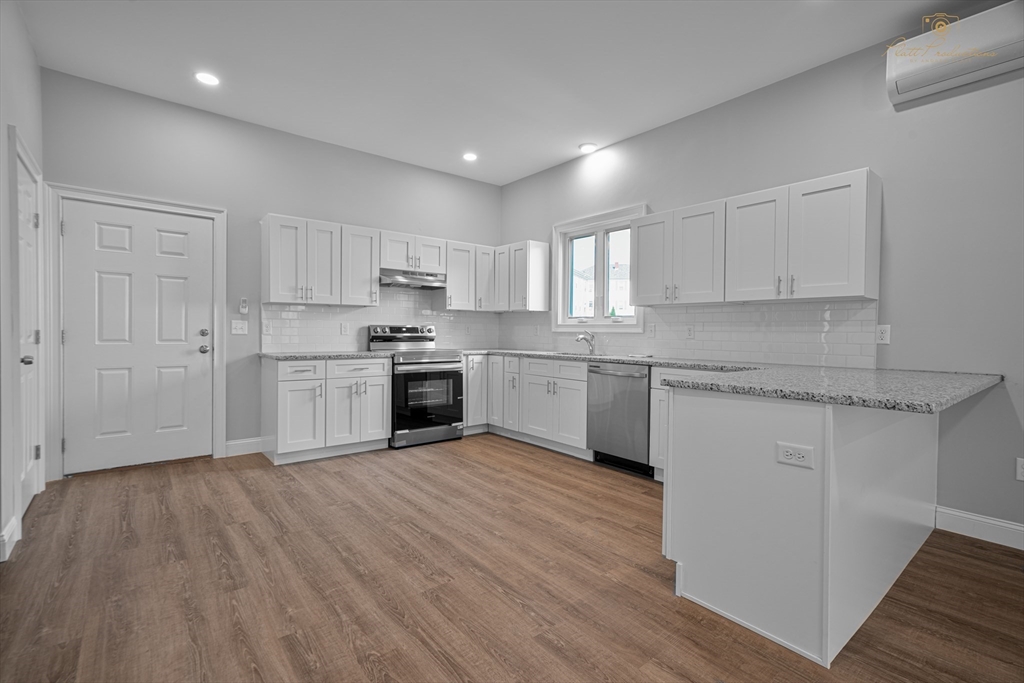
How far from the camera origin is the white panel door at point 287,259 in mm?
4309

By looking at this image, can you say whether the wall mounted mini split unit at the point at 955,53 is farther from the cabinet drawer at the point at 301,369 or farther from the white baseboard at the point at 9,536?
the white baseboard at the point at 9,536

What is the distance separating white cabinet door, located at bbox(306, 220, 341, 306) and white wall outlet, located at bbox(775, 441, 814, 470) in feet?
13.0

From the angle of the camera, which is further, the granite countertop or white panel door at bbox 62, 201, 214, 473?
white panel door at bbox 62, 201, 214, 473

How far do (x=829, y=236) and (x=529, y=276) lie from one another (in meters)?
2.93

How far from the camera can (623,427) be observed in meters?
3.97

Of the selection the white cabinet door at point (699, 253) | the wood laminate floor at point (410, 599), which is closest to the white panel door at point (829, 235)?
the white cabinet door at point (699, 253)

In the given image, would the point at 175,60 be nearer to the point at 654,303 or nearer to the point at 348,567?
the point at 348,567

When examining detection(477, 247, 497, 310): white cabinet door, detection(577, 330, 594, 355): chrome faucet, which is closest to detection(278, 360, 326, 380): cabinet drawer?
detection(477, 247, 497, 310): white cabinet door

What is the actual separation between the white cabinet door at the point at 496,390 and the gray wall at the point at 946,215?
2.87 metres

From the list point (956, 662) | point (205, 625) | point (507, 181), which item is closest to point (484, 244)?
point (507, 181)

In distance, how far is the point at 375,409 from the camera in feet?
15.0

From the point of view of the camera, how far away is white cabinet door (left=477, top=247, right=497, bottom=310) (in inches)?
224

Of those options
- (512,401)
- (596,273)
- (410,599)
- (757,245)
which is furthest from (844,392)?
(512,401)

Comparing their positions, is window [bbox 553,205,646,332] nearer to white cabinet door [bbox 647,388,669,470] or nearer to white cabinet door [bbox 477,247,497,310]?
white cabinet door [bbox 477,247,497,310]
